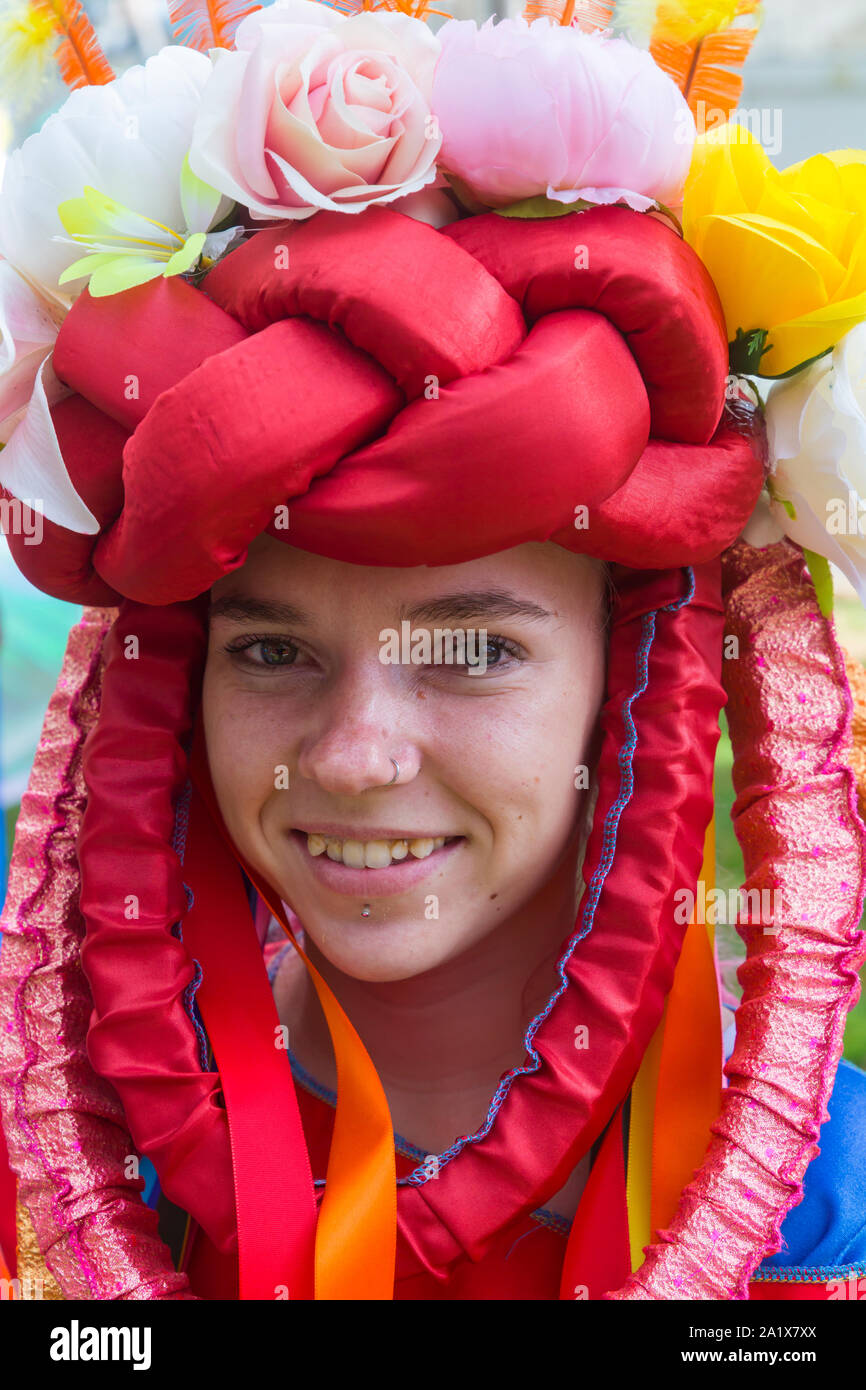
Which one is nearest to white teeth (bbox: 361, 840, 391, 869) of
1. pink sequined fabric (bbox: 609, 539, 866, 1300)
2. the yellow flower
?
pink sequined fabric (bbox: 609, 539, 866, 1300)

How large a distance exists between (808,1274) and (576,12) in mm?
1222

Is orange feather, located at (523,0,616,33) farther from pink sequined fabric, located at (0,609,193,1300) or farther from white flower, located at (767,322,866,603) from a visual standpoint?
pink sequined fabric, located at (0,609,193,1300)

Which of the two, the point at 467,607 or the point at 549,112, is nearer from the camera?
the point at 549,112

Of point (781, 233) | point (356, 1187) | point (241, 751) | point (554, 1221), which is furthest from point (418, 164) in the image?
point (554, 1221)

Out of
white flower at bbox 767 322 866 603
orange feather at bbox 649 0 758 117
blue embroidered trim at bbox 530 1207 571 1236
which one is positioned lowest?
blue embroidered trim at bbox 530 1207 571 1236

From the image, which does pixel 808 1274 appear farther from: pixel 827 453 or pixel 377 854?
pixel 827 453

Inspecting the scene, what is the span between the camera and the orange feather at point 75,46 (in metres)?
1.33

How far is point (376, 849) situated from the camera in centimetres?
126

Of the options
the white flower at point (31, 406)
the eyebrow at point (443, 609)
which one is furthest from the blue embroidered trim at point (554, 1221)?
the white flower at point (31, 406)

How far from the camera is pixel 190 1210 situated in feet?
4.24

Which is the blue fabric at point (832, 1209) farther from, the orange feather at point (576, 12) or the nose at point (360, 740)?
the orange feather at point (576, 12)

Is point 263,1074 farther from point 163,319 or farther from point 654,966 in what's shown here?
point 163,319

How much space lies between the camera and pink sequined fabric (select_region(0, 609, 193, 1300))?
1.28 m

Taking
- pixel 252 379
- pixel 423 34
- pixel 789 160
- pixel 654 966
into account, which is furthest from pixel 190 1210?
pixel 789 160
